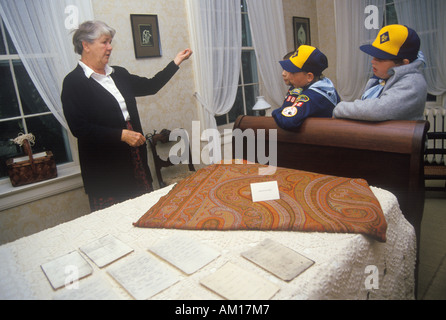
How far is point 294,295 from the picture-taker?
0.85m

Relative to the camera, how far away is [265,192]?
1430 millimetres

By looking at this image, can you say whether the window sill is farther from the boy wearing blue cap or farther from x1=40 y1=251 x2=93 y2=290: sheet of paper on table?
the boy wearing blue cap

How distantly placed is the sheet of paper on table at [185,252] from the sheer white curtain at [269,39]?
3.66 metres

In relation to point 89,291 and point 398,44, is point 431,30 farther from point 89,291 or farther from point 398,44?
point 89,291

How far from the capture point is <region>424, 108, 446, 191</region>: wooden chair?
302cm

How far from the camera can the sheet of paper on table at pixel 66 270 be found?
3.25 ft

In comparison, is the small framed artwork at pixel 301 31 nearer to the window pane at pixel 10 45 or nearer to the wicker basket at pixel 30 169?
the window pane at pixel 10 45

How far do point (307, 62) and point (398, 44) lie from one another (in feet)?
1.98

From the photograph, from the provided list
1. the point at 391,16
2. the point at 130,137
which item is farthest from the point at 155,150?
the point at 391,16

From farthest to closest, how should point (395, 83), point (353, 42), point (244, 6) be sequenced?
point (353, 42), point (244, 6), point (395, 83)

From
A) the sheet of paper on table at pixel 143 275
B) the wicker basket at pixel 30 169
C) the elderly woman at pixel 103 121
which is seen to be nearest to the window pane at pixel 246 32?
the elderly woman at pixel 103 121

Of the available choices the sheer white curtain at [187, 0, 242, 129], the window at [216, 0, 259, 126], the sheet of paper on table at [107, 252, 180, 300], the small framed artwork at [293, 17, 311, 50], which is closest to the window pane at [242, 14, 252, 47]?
the window at [216, 0, 259, 126]

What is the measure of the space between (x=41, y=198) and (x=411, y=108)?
2.92m
